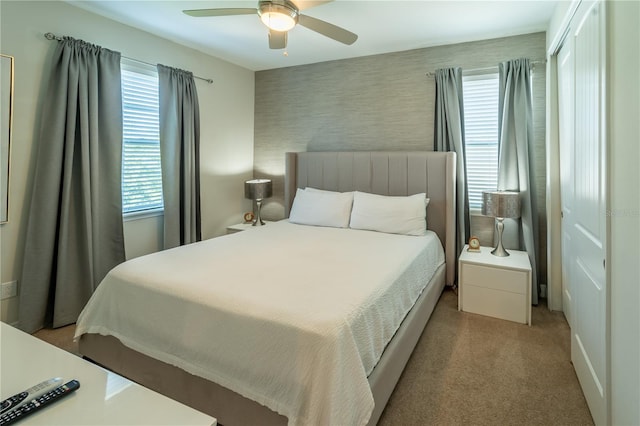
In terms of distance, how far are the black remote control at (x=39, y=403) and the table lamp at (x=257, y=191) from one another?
132 inches

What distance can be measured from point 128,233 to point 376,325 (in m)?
2.68

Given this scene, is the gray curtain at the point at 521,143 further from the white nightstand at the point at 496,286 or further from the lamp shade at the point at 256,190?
the lamp shade at the point at 256,190

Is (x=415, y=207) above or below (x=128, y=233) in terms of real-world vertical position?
above

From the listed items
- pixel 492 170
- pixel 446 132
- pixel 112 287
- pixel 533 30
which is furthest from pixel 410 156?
pixel 112 287

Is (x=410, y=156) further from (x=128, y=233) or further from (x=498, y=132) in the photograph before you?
(x=128, y=233)

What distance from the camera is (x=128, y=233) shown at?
10.8 ft

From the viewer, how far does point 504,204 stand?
2.99m

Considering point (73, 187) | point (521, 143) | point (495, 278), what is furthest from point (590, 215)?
point (73, 187)

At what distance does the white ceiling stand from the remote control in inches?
106

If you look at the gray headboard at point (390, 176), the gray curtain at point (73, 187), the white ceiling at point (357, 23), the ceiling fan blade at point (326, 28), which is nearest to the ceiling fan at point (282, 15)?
the ceiling fan blade at point (326, 28)

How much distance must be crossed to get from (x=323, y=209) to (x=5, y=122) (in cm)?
261

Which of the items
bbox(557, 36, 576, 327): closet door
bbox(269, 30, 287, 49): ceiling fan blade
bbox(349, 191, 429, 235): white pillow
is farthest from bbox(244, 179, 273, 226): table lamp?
bbox(557, 36, 576, 327): closet door

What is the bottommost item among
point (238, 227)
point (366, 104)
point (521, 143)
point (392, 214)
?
point (238, 227)

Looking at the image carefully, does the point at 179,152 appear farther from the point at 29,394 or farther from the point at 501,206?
the point at 501,206
